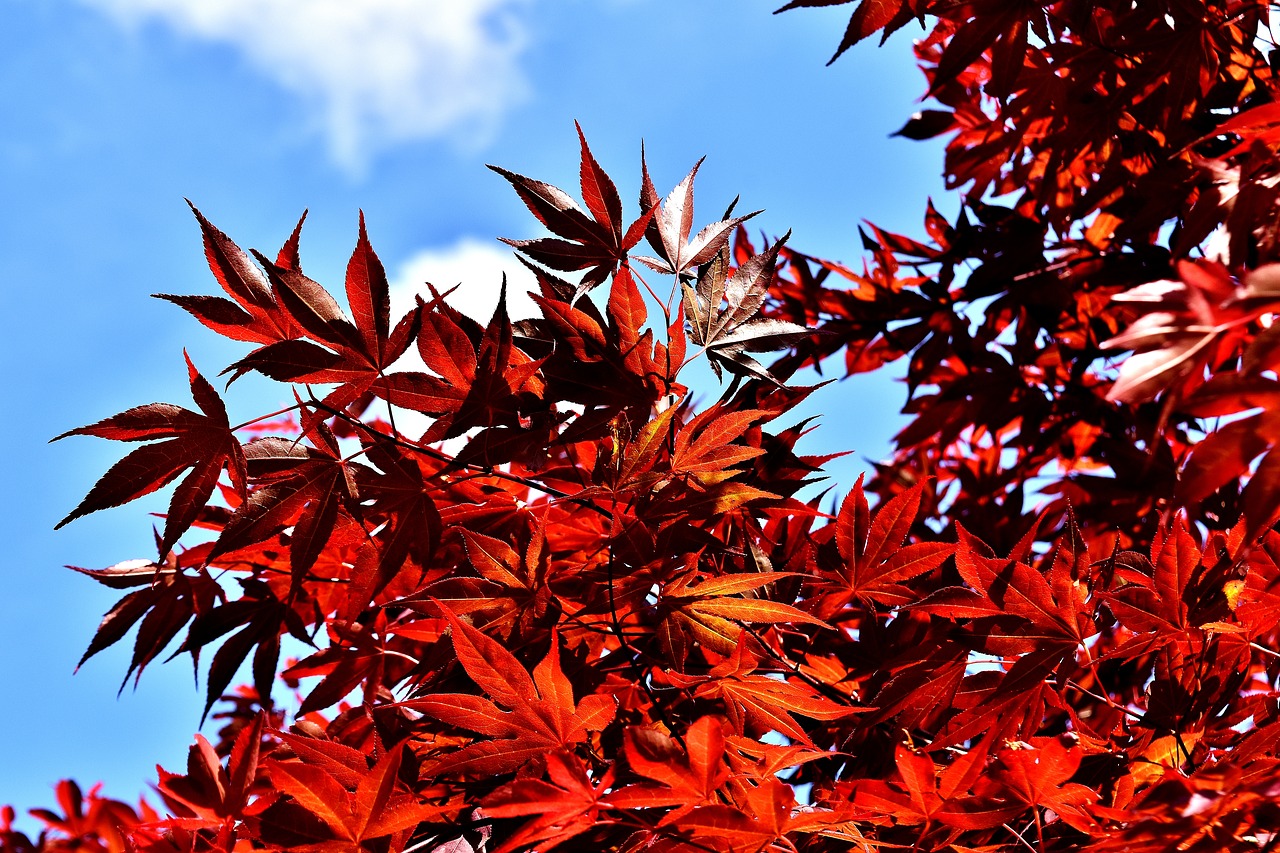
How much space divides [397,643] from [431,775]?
1.62ft

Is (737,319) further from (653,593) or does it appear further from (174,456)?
(174,456)

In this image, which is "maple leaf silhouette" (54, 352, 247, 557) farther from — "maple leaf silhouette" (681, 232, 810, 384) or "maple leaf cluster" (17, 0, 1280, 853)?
"maple leaf silhouette" (681, 232, 810, 384)

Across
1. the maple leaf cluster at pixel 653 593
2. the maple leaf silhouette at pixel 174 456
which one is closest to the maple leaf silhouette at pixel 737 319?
the maple leaf cluster at pixel 653 593

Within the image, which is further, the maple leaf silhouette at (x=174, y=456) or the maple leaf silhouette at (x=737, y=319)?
the maple leaf silhouette at (x=737, y=319)

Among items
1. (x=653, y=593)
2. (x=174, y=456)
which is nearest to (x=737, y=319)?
(x=653, y=593)

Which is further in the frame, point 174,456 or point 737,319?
point 737,319

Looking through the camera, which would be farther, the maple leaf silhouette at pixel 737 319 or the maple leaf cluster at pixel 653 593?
the maple leaf silhouette at pixel 737 319

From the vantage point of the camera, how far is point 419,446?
1.02 meters

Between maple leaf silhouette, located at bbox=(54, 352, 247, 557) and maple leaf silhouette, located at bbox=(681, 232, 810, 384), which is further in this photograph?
maple leaf silhouette, located at bbox=(681, 232, 810, 384)

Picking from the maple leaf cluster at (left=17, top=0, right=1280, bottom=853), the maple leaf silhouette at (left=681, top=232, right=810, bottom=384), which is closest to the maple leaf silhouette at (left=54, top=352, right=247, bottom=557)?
the maple leaf cluster at (left=17, top=0, right=1280, bottom=853)

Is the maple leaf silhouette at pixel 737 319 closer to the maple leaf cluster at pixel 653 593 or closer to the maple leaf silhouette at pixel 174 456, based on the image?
the maple leaf cluster at pixel 653 593

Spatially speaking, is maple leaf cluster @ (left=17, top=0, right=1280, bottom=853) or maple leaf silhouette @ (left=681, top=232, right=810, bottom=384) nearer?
maple leaf cluster @ (left=17, top=0, right=1280, bottom=853)

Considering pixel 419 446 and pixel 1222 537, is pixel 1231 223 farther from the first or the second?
pixel 419 446

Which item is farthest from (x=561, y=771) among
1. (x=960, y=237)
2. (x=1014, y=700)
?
(x=960, y=237)
